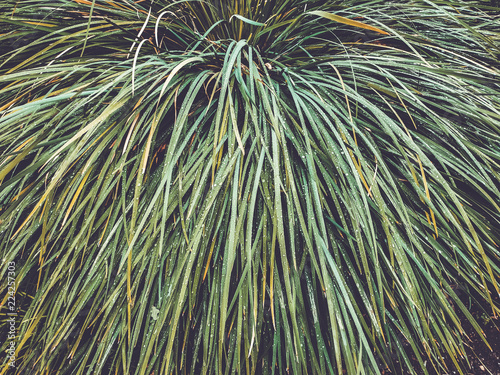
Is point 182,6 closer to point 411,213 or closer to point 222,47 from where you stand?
point 222,47

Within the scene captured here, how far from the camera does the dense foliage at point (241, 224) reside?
0.83 metres

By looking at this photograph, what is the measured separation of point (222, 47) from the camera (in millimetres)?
1330

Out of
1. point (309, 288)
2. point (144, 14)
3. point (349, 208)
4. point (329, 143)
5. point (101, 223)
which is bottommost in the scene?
point (309, 288)

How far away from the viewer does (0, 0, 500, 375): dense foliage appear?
83 centimetres

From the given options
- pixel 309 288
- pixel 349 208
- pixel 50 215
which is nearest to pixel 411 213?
pixel 349 208

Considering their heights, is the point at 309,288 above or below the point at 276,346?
above

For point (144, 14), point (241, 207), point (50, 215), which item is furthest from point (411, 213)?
point (144, 14)

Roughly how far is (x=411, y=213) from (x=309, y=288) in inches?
16.5

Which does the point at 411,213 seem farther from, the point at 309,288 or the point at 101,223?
the point at 101,223

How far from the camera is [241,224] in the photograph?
0.85m

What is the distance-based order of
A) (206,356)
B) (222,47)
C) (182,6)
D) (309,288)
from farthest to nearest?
1. (182,6)
2. (222,47)
3. (309,288)
4. (206,356)

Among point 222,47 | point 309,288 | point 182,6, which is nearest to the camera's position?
point 309,288

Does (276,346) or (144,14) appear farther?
(144,14)

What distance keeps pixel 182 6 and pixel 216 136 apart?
984 millimetres
